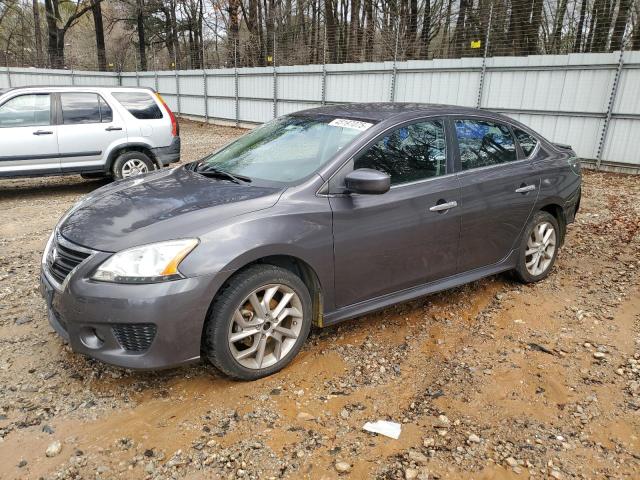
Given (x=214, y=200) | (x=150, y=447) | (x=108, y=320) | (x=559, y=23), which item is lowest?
(x=150, y=447)

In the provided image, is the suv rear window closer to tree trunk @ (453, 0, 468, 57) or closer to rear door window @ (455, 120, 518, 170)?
rear door window @ (455, 120, 518, 170)

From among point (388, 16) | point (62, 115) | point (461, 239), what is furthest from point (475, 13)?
point (461, 239)

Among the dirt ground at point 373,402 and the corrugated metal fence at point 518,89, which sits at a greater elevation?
the corrugated metal fence at point 518,89

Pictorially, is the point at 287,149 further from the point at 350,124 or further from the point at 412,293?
the point at 412,293

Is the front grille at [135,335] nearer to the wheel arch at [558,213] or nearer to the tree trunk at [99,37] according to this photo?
the wheel arch at [558,213]

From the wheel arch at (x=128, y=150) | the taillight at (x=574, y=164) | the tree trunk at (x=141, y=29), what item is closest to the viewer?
the taillight at (x=574, y=164)

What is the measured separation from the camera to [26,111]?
724cm

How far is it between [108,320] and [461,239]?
97.3 inches

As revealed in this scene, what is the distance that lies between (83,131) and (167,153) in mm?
1322

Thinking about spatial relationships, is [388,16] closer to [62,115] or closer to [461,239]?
[62,115]

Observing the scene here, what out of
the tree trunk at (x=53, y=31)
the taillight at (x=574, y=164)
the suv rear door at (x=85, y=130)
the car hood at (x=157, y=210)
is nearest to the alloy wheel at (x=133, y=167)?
the suv rear door at (x=85, y=130)

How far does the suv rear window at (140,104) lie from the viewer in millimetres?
7914

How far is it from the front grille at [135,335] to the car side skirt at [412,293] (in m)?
1.08

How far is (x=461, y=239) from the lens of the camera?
3.67 meters
